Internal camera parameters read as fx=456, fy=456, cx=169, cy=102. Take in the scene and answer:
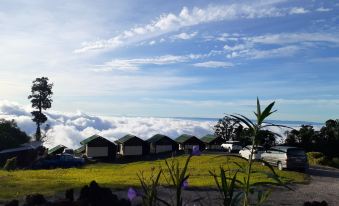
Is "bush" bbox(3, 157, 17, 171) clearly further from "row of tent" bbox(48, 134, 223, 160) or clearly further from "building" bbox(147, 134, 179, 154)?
"building" bbox(147, 134, 179, 154)

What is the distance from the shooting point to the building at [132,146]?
Answer: 212 ft

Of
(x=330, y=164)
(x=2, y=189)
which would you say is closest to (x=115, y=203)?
(x=2, y=189)

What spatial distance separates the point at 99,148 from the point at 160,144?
10.2 metres

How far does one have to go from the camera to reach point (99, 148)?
62.1 metres

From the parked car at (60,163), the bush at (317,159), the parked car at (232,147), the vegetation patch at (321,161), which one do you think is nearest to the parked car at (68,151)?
the parked car at (232,147)

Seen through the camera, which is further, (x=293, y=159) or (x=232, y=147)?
(x=232, y=147)

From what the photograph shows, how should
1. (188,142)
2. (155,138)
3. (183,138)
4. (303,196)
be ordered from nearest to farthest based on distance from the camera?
(303,196)
(155,138)
(188,142)
(183,138)

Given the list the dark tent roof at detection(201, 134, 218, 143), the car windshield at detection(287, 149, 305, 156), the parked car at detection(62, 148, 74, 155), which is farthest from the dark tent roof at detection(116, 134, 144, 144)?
the car windshield at detection(287, 149, 305, 156)

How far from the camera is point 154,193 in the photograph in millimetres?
4969

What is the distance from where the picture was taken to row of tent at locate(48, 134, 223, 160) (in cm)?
6197

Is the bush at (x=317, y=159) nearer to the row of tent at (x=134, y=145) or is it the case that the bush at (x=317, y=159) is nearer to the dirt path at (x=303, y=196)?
the row of tent at (x=134, y=145)

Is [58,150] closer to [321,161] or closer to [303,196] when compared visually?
[321,161]

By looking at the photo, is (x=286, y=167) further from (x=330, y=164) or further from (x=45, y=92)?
(x=45, y=92)

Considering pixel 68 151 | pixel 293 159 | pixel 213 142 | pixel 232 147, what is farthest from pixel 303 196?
pixel 213 142
